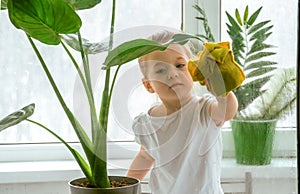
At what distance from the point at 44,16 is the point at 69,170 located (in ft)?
1.59

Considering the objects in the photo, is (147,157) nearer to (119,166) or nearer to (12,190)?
(119,166)

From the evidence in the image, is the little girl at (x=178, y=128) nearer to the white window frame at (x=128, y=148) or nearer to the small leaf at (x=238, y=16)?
the white window frame at (x=128, y=148)

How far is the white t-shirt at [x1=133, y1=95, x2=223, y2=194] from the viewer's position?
3.59 ft

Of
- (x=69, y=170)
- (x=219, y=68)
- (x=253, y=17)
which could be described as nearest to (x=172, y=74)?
(x=219, y=68)

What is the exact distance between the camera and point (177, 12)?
56.9 inches

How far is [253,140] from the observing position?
1.13 meters

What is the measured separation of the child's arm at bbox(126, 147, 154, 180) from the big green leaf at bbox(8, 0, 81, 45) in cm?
30

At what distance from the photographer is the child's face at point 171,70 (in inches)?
42.6

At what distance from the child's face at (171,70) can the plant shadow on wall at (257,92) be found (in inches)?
4.9

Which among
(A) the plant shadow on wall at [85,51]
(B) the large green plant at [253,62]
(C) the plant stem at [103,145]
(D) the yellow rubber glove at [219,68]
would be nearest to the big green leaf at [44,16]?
(A) the plant shadow on wall at [85,51]

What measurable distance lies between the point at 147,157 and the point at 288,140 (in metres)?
0.27

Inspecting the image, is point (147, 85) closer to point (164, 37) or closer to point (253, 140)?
point (164, 37)

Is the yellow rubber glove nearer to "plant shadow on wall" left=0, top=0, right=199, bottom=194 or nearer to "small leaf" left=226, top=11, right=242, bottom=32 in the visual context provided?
"plant shadow on wall" left=0, top=0, right=199, bottom=194

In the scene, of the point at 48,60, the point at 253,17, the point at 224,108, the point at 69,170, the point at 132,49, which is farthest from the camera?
the point at 48,60
